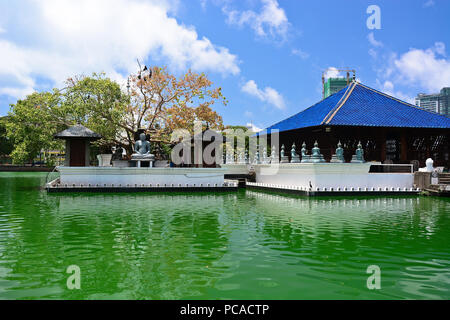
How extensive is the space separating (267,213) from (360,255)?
595 centimetres

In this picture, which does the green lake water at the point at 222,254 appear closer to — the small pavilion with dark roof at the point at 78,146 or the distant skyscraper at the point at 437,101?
the small pavilion with dark roof at the point at 78,146

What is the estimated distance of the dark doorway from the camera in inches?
961

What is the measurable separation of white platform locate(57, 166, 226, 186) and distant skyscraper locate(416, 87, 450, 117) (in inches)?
5968

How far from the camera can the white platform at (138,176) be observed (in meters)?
22.8

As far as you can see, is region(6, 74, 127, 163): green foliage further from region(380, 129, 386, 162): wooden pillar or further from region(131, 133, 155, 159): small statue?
region(380, 129, 386, 162): wooden pillar

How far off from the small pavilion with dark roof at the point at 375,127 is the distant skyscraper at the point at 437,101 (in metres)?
139

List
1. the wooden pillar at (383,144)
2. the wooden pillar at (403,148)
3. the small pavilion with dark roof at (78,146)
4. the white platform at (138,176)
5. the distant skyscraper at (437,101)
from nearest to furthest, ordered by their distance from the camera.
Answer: the white platform at (138,176)
the small pavilion with dark roof at (78,146)
the wooden pillar at (383,144)
the wooden pillar at (403,148)
the distant skyscraper at (437,101)

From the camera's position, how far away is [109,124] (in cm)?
3181

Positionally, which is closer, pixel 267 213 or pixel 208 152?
pixel 267 213

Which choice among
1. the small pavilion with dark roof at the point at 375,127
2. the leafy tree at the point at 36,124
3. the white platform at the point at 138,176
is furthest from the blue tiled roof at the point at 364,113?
the leafy tree at the point at 36,124

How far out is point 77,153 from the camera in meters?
24.5
